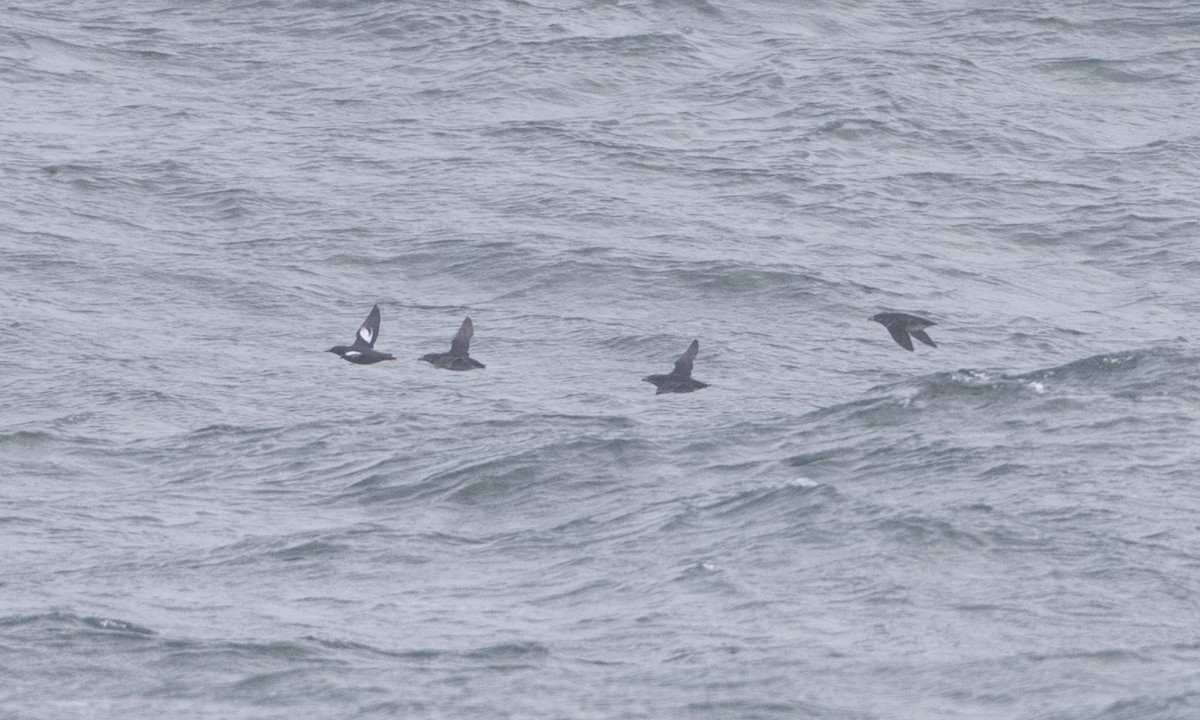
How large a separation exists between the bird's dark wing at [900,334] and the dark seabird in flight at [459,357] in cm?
407

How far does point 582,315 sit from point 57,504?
24.4 ft

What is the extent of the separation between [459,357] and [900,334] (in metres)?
4.32

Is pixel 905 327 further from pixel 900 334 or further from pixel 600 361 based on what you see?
pixel 600 361

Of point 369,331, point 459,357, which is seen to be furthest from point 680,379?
point 369,331

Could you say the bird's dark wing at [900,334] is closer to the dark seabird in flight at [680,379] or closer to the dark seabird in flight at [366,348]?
the dark seabird in flight at [680,379]

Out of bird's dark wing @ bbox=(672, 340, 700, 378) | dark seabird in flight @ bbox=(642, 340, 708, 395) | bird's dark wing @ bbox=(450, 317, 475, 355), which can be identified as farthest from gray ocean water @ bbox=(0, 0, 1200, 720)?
bird's dark wing @ bbox=(450, 317, 475, 355)

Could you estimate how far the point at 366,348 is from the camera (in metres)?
24.1

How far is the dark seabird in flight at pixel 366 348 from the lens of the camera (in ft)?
77.8

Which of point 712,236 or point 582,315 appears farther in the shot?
point 712,236

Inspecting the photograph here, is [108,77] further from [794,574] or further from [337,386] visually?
[794,574]

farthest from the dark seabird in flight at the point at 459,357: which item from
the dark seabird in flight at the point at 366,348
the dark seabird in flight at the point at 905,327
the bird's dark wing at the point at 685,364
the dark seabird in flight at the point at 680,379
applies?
the dark seabird in flight at the point at 905,327

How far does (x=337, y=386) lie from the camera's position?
25.9m

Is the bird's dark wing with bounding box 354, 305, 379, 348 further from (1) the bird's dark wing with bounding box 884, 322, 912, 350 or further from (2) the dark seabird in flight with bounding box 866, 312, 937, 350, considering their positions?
(1) the bird's dark wing with bounding box 884, 322, 912, 350

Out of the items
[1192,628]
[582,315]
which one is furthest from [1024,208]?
[1192,628]
